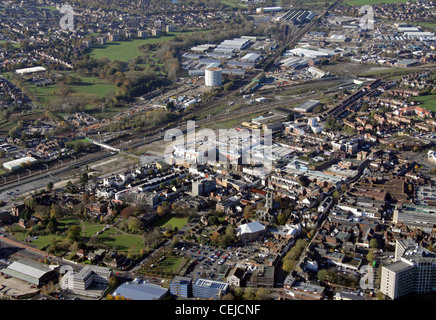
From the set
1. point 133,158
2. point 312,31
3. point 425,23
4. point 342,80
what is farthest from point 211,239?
point 425,23

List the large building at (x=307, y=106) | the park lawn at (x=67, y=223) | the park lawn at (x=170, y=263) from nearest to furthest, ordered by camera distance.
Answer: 1. the park lawn at (x=170, y=263)
2. the park lawn at (x=67, y=223)
3. the large building at (x=307, y=106)

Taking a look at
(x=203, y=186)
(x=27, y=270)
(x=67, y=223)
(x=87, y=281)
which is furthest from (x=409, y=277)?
(x=67, y=223)

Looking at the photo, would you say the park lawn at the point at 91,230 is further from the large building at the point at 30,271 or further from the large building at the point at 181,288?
the large building at the point at 181,288

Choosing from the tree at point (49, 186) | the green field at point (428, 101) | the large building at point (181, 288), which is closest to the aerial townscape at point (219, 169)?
the large building at point (181, 288)

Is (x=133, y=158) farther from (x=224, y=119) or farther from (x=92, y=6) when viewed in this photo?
(x=92, y=6)

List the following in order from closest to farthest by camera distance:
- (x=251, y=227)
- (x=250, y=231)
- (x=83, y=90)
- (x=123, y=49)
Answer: (x=250, y=231), (x=251, y=227), (x=83, y=90), (x=123, y=49)

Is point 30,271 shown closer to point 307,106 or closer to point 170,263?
point 170,263

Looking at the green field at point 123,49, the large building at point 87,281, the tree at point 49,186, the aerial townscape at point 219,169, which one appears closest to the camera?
the large building at point 87,281
